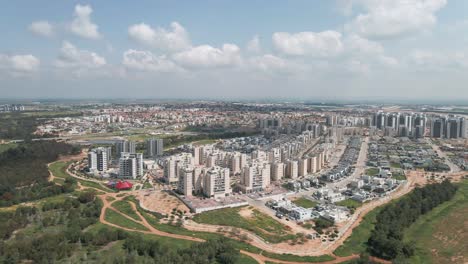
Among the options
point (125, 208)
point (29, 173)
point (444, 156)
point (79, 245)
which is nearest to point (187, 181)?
point (125, 208)

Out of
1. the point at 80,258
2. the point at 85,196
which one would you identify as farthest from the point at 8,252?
the point at 85,196

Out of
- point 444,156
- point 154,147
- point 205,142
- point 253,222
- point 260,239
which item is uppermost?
point 154,147

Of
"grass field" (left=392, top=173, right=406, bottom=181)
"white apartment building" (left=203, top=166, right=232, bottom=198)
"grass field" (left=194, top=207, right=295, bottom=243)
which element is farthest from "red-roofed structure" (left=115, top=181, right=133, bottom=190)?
"grass field" (left=392, top=173, right=406, bottom=181)

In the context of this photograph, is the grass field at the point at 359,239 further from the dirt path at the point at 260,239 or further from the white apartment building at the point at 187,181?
the white apartment building at the point at 187,181

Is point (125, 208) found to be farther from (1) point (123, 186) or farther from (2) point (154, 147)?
(2) point (154, 147)

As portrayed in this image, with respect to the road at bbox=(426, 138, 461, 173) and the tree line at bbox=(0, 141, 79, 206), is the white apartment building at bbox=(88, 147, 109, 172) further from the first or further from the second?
the road at bbox=(426, 138, 461, 173)

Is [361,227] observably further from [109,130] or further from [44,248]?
[109,130]

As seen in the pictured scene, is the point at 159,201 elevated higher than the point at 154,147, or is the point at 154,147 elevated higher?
the point at 154,147
